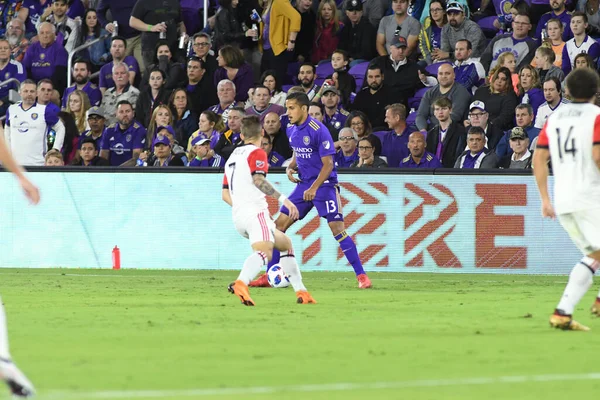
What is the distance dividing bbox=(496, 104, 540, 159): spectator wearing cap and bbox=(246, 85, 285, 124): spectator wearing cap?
3906 millimetres

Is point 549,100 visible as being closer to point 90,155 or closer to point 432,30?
point 432,30

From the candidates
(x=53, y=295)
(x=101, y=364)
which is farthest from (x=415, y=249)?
(x=101, y=364)

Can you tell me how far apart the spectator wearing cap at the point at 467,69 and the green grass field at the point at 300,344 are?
5.98 metres

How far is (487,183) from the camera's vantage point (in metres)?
17.8

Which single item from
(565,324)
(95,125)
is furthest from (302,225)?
(565,324)

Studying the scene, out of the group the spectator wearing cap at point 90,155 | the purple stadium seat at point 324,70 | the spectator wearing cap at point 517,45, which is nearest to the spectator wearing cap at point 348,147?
the spectator wearing cap at point 517,45

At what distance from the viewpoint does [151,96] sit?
2266 centimetres

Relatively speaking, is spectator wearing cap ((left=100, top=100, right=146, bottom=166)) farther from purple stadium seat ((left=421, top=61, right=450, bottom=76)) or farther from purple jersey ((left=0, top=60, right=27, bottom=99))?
purple stadium seat ((left=421, top=61, right=450, bottom=76))

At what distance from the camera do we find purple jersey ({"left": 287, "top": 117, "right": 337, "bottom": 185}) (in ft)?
48.8

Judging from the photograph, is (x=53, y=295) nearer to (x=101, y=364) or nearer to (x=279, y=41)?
(x=101, y=364)

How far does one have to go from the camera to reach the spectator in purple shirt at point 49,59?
81.2 ft

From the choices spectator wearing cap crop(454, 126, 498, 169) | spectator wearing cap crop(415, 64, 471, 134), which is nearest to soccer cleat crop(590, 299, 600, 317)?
spectator wearing cap crop(454, 126, 498, 169)

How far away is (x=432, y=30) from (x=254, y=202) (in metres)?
10.2

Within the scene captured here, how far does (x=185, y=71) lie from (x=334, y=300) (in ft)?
33.8
